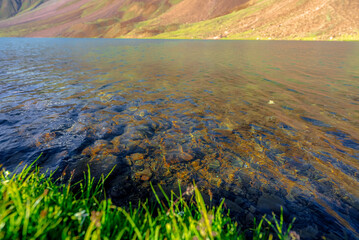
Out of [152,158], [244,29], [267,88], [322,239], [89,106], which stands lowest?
[244,29]

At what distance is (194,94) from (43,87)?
465 inches

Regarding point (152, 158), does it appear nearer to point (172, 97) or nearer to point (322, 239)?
point (322, 239)

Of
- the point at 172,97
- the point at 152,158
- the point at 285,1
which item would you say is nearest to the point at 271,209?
the point at 152,158

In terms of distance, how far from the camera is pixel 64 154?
615 centimetres

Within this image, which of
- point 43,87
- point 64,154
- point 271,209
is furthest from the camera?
point 43,87

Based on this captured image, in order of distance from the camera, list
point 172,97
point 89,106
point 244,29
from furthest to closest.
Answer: point 244,29 → point 172,97 → point 89,106

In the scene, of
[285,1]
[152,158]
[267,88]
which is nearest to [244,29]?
[285,1]

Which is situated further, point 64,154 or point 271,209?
point 64,154

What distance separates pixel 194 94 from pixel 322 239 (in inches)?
426

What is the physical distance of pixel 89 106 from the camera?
10.8 metres

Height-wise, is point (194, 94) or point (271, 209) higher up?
point (271, 209)

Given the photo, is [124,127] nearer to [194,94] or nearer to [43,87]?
[194,94]

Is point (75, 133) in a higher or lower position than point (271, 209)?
lower

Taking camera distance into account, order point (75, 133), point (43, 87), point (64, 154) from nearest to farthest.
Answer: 1. point (64, 154)
2. point (75, 133)
3. point (43, 87)
